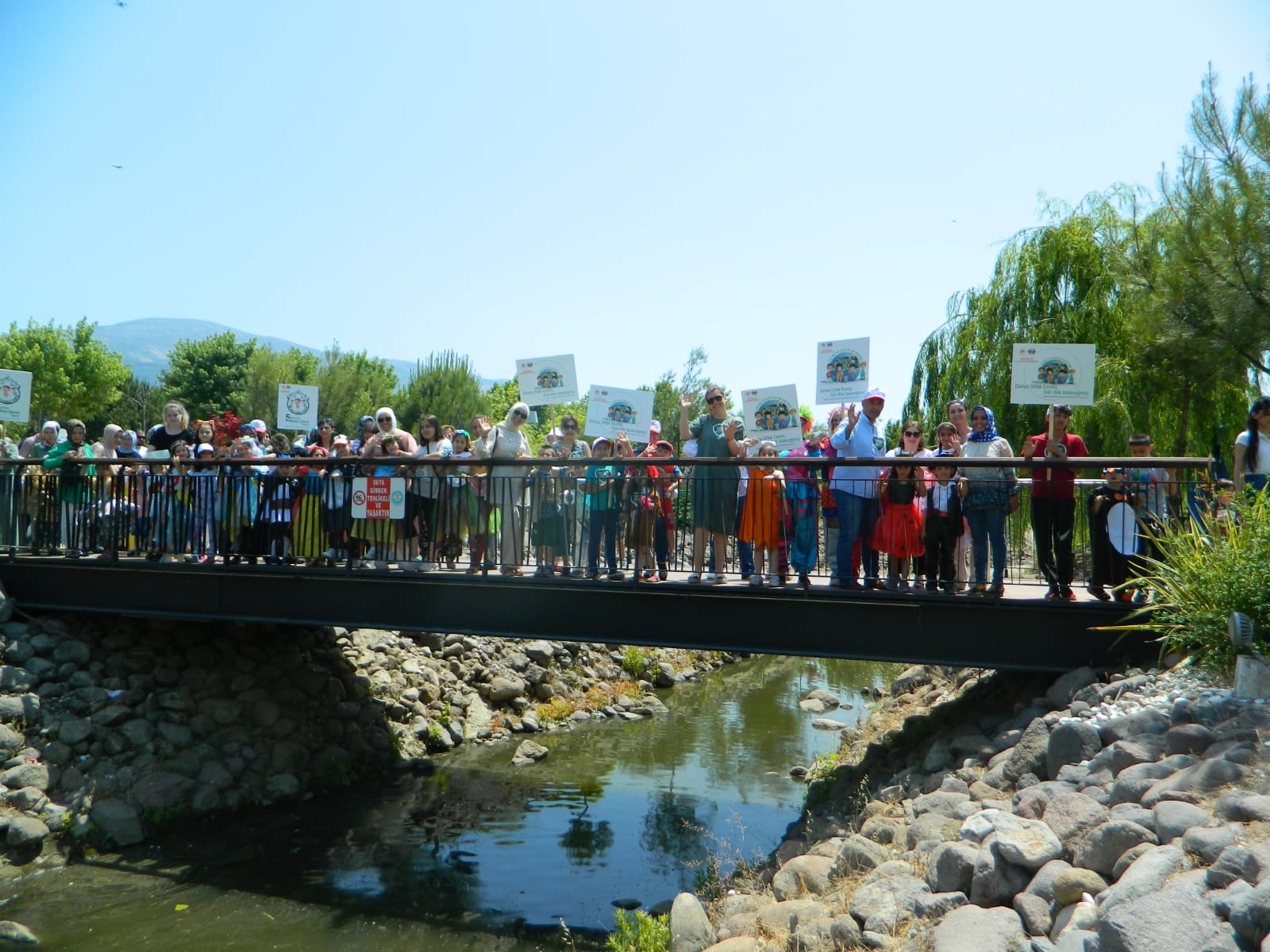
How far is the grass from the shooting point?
7586mm

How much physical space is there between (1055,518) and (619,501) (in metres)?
4.24

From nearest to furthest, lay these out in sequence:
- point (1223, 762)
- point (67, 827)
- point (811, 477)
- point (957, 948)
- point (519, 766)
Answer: point (957, 948) < point (1223, 762) < point (811, 477) < point (67, 827) < point (519, 766)

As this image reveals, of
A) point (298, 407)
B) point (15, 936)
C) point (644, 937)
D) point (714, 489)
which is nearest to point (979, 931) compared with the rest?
point (644, 937)

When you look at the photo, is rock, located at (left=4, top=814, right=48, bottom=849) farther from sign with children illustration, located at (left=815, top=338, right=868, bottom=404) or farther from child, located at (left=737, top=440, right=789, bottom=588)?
sign with children illustration, located at (left=815, top=338, right=868, bottom=404)

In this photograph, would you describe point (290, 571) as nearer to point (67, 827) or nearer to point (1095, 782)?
point (67, 827)

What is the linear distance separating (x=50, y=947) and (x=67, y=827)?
2395 millimetres

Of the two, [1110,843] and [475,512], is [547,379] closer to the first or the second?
[475,512]

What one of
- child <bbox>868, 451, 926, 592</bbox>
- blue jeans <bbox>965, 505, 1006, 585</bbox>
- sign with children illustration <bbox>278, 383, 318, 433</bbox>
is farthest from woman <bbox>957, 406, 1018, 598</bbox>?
sign with children illustration <bbox>278, 383, 318, 433</bbox>

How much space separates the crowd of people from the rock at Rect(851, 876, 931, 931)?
366 cm

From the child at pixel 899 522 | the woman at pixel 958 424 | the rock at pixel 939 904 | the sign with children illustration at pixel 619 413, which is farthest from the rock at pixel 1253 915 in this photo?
the sign with children illustration at pixel 619 413

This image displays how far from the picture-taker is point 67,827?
11.1m

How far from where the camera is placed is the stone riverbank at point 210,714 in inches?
454

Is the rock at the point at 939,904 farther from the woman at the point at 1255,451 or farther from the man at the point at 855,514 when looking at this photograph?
the woman at the point at 1255,451

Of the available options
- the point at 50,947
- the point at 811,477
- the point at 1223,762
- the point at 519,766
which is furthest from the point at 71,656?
the point at 1223,762
